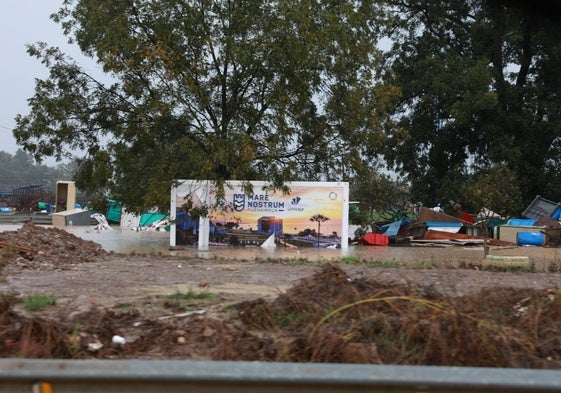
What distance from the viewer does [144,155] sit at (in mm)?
17781

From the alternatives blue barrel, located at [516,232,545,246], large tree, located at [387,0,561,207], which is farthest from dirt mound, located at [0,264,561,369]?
large tree, located at [387,0,561,207]

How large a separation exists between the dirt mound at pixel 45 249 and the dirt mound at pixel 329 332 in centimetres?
526

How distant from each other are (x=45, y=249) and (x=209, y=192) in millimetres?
6233

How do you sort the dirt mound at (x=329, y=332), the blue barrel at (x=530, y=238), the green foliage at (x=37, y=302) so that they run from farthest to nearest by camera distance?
the blue barrel at (x=530, y=238), the green foliage at (x=37, y=302), the dirt mound at (x=329, y=332)

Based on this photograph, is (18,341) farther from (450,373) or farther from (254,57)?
(254,57)

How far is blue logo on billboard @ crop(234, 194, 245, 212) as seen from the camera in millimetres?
18219

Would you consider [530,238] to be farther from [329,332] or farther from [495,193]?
[329,332]

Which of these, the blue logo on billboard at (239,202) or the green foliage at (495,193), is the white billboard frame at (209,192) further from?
the green foliage at (495,193)

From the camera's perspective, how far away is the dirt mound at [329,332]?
4.21m

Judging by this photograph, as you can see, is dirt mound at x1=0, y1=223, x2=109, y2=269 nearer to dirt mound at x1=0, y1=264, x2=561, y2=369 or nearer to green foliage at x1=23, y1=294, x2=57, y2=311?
green foliage at x1=23, y1=294, x2=57, y2=311

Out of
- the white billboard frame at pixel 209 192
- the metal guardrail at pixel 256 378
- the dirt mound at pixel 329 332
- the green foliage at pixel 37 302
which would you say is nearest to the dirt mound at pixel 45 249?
the white billboard frame at pixel 209 192

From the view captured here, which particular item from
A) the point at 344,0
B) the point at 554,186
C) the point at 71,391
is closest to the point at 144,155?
the point at 344,0

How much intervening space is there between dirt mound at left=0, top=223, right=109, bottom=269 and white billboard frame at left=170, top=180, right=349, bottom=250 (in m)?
3.93

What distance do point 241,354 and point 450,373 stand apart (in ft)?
6.57
